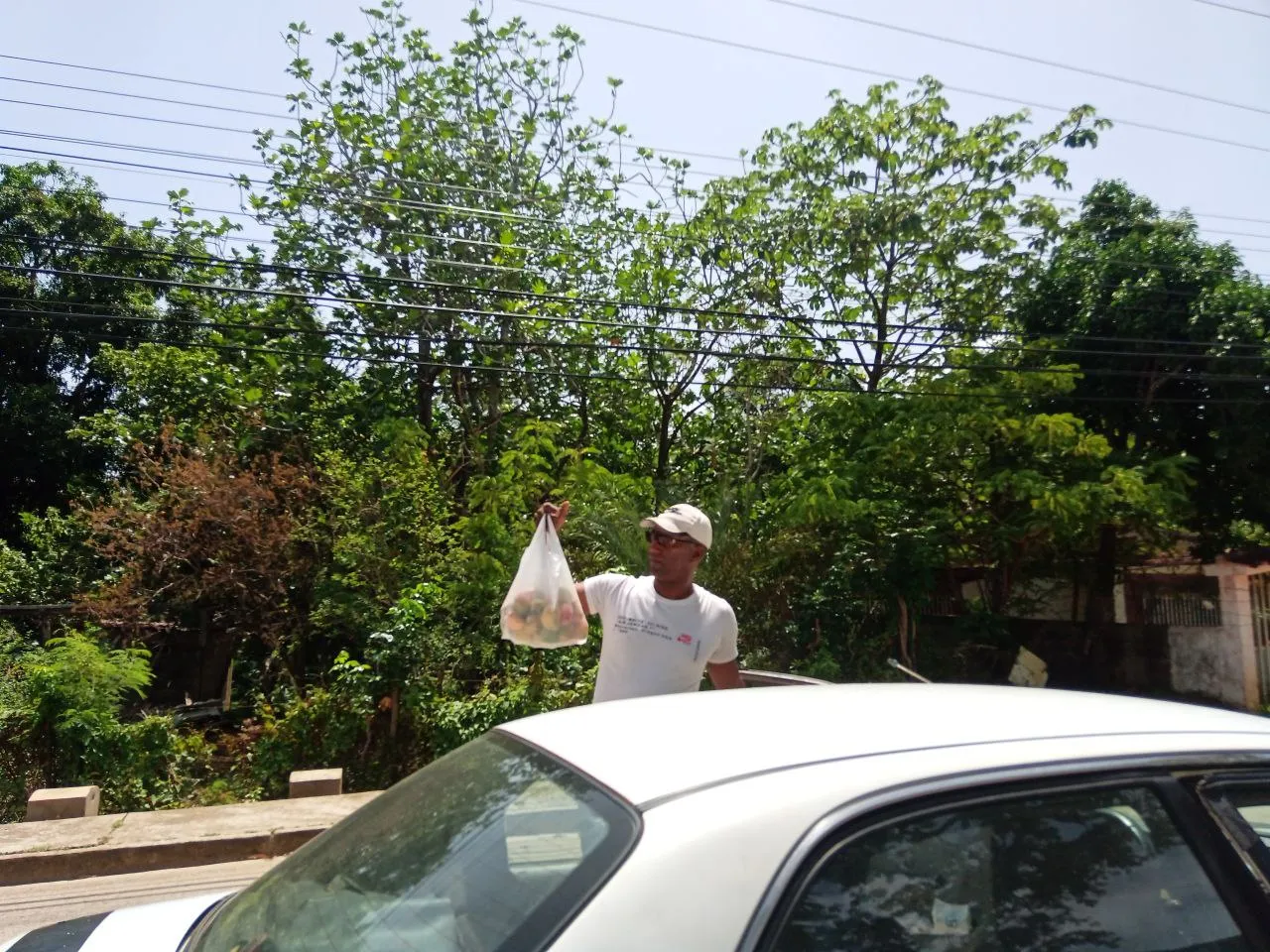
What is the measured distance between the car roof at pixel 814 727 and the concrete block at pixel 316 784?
6.52 m

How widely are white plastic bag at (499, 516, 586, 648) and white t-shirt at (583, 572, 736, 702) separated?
0.73 ft

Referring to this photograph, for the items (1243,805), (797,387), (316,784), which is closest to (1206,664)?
(797,387)

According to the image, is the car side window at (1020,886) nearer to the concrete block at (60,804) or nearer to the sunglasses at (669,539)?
the sunglasses at (669,539)

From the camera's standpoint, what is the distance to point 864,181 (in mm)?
15906

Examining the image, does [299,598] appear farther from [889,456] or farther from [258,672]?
[889,456]

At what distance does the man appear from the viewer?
12.9 ft

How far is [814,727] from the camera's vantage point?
78.1 inches

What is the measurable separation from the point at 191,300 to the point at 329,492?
649 centimetres

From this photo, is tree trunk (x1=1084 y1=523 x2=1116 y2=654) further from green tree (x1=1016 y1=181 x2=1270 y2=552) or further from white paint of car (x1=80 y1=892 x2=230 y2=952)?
white paint of car (x1=80 y1=892 x2=230 y2=952)

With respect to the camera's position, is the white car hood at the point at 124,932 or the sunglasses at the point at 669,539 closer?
the white car hood at the point at 124,932

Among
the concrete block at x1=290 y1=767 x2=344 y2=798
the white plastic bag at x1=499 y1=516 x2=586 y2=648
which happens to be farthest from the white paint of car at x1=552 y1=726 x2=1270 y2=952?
the concrete block at x1=290 y1=767 x2=344 y2=798

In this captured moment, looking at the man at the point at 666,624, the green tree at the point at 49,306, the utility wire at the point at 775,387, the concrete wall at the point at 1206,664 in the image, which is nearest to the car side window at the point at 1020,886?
the man at the point at 666,624

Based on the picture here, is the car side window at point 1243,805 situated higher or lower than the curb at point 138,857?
higher

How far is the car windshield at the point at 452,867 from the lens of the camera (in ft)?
5.32
